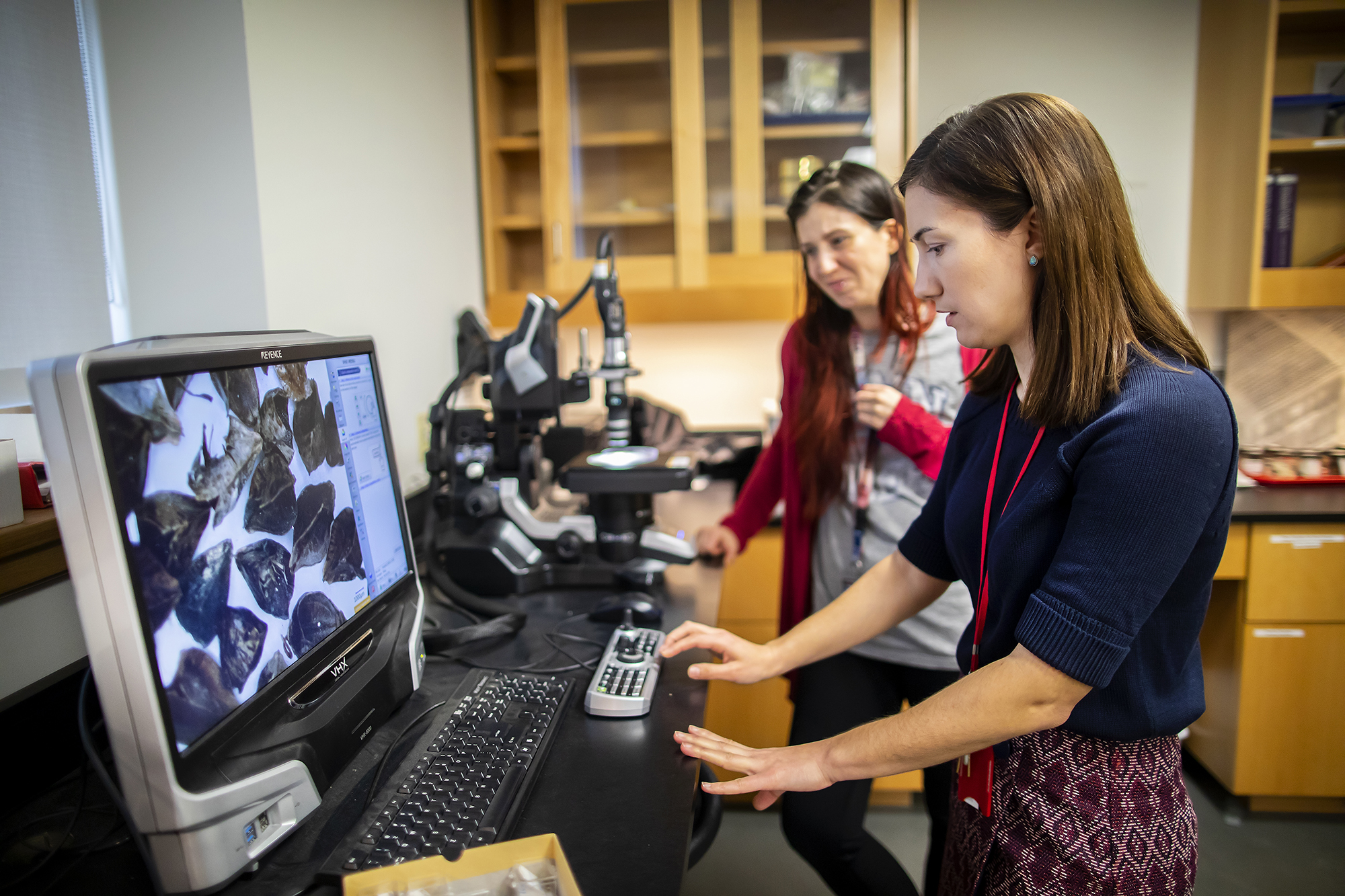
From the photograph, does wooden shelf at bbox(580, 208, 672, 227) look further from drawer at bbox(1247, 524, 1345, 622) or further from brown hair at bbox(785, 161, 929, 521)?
drawer at bbox(1247, 524, 1345, 622)

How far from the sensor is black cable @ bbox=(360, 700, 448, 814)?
0.87 m

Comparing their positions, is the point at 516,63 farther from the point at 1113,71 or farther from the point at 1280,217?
the point at 1280,217

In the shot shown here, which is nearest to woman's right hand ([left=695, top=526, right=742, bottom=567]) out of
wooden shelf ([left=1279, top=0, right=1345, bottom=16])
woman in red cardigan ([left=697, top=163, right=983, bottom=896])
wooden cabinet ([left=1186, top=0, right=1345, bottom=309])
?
woman in red cardigan ([left=697, top=163, right=983, bottom=896])

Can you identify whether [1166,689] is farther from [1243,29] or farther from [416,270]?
[1243,29]

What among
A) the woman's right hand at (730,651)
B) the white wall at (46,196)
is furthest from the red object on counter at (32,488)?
the woman's right hand at (730,651)

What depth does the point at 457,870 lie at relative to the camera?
68 cm

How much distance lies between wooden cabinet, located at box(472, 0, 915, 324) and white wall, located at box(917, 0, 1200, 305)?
372 mm

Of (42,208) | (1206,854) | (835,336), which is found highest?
(42,208)

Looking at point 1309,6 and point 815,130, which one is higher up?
point 1309,6

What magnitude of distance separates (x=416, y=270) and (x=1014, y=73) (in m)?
2.07

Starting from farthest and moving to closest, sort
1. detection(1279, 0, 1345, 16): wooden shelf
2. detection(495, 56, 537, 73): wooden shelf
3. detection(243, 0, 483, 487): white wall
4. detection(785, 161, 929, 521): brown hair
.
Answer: detection(495, 56, 537, 73): wooden shelf < detection(1279, 0, 1345, 16): wooden shelf < detection(785, 161, 929, 521): brown hair < detection(243, 0, 483, 487): white wall

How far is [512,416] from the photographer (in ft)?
5.43

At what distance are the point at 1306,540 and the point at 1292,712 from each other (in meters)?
0.46

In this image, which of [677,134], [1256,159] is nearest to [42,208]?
[677,134]
